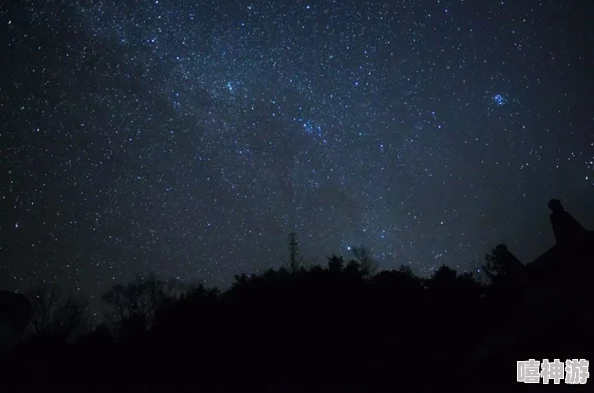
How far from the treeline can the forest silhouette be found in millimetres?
39

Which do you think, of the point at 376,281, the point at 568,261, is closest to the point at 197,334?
the point at 376,281

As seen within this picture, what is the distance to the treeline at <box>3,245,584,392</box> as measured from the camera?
Answer: 527 inches

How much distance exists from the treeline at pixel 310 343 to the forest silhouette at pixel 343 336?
0.04 metres

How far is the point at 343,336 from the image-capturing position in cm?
1470

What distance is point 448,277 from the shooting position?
632 inches

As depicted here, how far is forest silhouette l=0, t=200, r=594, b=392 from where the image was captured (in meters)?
12.0

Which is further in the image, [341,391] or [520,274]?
[520,274]

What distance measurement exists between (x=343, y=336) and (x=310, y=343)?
1.16 m

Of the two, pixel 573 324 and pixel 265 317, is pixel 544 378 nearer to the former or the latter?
pixel 573 324

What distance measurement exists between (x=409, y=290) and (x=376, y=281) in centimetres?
157

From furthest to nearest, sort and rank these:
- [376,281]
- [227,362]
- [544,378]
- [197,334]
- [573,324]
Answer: [376,281] < [197,334] < [227,362] < [573,324] < [544,378]

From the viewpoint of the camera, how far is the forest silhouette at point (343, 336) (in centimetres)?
1196

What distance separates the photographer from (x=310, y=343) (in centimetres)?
1467

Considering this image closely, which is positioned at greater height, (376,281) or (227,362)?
(376,281)
